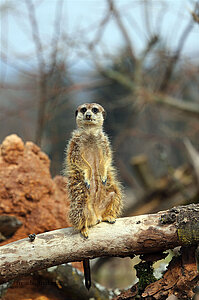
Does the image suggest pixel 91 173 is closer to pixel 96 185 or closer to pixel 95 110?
pixel 96 185

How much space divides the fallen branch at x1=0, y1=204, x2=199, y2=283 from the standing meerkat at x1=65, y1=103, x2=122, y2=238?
0.13 meters

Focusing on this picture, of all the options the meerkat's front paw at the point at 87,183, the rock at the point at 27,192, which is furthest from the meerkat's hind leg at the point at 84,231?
the rock at the point at 27,192

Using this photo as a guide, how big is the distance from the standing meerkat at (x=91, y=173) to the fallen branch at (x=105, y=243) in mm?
133

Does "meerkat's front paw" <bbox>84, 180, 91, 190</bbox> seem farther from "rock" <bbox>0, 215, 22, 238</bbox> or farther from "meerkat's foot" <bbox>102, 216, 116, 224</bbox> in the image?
"rock" <bbox>0, 215, 22, 238</bbox>

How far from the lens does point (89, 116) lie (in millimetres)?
2162

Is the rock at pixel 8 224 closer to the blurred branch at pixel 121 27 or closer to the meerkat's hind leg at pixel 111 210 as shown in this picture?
the meerkat's hind leg at pixel 111 210

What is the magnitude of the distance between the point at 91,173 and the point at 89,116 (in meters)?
0.39

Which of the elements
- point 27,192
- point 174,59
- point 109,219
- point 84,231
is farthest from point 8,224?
point 174,59

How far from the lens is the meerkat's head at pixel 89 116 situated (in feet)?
7.16

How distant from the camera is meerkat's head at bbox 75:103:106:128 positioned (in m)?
2.18

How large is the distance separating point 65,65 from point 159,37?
1.74m

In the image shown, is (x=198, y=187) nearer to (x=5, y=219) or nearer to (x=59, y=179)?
(x=59, y=179)

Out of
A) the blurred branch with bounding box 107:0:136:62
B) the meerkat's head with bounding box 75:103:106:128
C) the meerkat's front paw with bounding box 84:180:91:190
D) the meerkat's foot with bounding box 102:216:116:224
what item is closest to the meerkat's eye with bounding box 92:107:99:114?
the meerkat's head with bounding box 75:103:106:128

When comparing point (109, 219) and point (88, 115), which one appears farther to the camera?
point (88, 115)
